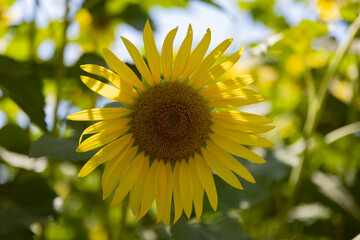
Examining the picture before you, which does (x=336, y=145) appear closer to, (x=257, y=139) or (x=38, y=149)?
(x=257, y=139)

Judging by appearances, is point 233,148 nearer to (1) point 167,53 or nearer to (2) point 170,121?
(2) point 170,121

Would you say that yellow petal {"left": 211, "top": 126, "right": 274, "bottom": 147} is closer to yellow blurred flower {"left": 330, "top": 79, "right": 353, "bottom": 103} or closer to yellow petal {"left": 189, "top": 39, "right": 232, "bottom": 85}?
yellow petal {"left": 189, "top": 39, "right": 232, "bottom": 85}

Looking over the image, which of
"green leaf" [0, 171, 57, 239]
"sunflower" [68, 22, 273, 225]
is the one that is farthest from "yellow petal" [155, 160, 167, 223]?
"green leaf" [0, 171, 57, 239]

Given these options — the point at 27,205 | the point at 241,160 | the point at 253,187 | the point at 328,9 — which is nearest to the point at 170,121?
the point at 241,160

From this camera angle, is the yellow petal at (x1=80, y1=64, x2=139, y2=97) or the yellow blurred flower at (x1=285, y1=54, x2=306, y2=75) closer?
the yellow petal at (x1=80, y1=64, x2=139, y2=97)

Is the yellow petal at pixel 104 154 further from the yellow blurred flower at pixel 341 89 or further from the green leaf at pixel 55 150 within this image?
the yellow blurred flower at pixel 341 89
